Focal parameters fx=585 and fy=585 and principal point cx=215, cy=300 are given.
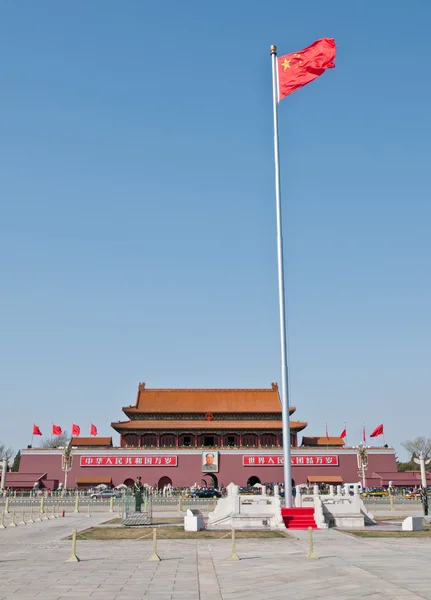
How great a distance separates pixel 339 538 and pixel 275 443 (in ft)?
145

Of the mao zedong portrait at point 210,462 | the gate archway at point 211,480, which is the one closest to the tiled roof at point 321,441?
the mao zedong portrait at point 210,462

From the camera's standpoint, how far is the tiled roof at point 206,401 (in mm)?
64188

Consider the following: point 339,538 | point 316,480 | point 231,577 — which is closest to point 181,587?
point 231,577

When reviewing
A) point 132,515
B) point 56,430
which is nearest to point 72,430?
point 56,430

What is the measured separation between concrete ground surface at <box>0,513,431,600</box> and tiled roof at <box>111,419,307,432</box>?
144 ft

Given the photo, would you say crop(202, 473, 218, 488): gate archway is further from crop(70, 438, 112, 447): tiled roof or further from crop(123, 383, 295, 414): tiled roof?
crop(70, 438, 112, 447): tiled roof

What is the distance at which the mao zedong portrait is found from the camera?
195ft

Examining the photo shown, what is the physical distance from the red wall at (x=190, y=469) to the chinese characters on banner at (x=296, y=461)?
1.03 feet

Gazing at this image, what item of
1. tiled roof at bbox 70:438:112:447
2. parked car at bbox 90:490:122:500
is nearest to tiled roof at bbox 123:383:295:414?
tiled roof at bbox 70:438:112:447

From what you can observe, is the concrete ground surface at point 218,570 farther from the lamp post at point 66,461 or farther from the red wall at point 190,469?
the lamp post at point 66,461

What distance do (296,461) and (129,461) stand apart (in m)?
17.0

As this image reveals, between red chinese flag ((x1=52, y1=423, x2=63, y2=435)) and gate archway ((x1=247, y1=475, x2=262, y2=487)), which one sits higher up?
red chinese flag ((x1=52, y1=423, x2=63, y2=435))

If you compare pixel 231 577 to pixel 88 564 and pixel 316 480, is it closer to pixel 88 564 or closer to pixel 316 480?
pixel 88 564

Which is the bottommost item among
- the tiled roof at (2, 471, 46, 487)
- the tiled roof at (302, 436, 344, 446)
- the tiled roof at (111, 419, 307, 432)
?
Answer: the tiled roof at (2, 471, 46, 487)
